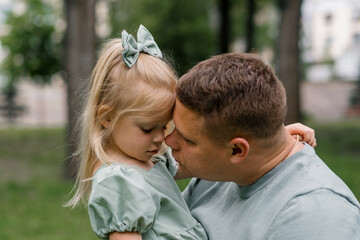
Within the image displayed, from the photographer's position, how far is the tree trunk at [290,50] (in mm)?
10117

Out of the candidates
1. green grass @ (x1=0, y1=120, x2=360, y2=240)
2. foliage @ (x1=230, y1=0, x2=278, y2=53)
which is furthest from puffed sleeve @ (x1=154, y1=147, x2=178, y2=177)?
foliage @ (x1=230, y1=0, x2=278, y2=53)

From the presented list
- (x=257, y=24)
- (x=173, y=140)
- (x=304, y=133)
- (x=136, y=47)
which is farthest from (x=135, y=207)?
(x=257, y=24)

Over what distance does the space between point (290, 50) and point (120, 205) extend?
8801 mm

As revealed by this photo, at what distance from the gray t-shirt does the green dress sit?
151mm

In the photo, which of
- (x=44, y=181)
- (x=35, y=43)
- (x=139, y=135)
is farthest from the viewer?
(x=35, y=43)

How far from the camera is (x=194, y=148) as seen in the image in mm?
2018

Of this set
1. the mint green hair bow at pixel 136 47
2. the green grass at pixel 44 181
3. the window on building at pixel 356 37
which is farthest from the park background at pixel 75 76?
the window on building at pixel 356 37

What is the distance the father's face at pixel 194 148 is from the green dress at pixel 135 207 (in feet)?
0.56

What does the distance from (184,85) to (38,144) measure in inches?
462

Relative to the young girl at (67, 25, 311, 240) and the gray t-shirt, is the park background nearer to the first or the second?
the young girl at (67, 25, 311, 240)

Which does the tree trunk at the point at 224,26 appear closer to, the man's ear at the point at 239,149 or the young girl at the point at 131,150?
the young girl at the point at 131,150

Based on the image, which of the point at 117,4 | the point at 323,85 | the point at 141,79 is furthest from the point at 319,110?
the point at 141,79

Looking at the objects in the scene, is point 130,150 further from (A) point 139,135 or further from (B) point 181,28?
(B) point 181,28

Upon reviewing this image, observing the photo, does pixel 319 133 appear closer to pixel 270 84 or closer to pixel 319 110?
pixel 270 84
